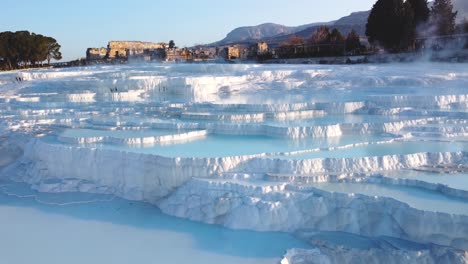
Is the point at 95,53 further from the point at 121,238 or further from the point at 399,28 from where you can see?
the point at 121,238

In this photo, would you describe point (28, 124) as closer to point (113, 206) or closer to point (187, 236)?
point (113, 206)

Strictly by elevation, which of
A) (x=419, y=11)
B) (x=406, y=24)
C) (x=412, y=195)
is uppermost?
(x=419, y=11)

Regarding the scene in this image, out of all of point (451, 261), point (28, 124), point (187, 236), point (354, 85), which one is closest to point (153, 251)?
point (187, 236)

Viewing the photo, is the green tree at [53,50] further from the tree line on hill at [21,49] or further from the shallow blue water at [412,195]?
the shallow blue water at [412,195]

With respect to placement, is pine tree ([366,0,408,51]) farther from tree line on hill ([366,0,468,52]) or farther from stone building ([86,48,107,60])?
stone building ([86,48,107,60])

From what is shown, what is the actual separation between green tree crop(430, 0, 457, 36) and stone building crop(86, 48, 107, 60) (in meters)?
17.3

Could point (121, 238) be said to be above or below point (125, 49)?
below

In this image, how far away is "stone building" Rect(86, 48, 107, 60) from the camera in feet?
93.5

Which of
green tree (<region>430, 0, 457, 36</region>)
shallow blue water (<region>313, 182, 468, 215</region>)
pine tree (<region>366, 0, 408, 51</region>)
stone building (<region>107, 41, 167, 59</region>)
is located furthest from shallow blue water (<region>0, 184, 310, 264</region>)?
stone building (<region>107, 41, 167, 59</region>)

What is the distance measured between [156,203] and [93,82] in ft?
23.1

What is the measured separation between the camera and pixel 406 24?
1695cm

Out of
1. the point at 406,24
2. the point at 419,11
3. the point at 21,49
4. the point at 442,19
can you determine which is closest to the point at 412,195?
the point at 406,24

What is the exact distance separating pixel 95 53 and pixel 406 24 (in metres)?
18.2

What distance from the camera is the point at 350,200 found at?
3881mm
